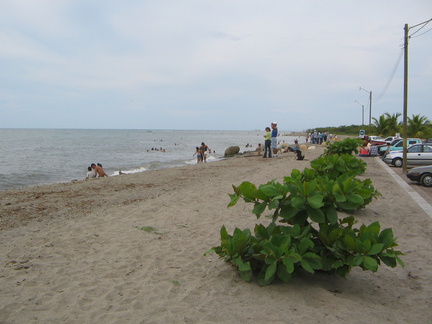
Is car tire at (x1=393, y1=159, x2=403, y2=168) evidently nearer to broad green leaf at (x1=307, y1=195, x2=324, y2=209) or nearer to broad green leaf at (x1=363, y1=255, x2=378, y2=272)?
broad green leaf at (x1=363, y1=255, x2=378, y2=272)

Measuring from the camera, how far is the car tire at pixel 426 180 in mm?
13273

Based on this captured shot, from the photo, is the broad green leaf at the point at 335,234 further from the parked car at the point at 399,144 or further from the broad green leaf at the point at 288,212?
the parked car at the point at 399,144

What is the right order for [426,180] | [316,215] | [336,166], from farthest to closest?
[426,180], [336,166], [316,215]

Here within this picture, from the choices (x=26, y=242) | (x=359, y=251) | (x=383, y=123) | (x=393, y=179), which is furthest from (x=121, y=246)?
(x=383, y=123)

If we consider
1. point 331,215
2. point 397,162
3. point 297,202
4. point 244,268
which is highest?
point 297,202

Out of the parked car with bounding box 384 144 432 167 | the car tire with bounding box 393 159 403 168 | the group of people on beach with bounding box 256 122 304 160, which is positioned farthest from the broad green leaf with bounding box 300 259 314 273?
the car tire with bounding box 393 159 403 168

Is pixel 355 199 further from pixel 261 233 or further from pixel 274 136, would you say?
pixel 274 136

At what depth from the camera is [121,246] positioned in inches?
220

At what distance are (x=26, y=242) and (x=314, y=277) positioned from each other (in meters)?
4.40

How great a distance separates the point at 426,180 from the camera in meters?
13.3

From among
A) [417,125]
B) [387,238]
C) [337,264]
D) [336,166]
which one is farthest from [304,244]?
[417,125]

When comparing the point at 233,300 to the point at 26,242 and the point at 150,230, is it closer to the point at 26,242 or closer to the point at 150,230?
the point at 150,230

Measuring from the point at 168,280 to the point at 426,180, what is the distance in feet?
40.0

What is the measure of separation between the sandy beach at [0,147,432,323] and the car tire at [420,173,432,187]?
6288mm
